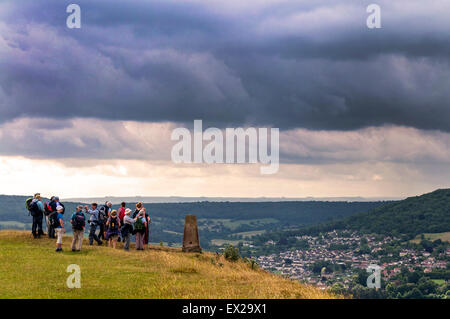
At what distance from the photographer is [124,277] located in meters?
25.9

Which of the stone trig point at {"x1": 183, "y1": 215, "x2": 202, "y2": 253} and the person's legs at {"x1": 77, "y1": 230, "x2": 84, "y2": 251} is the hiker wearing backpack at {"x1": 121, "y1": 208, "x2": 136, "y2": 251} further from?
the stone trig point at {"x1": 183, "y1": 215, "x2": 202, "y2": 253}

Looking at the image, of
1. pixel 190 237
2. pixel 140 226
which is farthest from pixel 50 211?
pixel 190 237

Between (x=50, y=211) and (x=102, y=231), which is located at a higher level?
(x=50, y=211)

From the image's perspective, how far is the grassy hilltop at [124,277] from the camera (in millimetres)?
22242

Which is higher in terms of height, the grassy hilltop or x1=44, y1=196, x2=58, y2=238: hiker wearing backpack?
x1=44, y1=196, x2=58, y2=238: hiker wearing backpack

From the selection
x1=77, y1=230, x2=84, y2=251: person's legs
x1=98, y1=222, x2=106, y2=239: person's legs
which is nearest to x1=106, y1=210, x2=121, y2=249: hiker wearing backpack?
x1=98, y1=222, x2=106, y2=239: person's legs

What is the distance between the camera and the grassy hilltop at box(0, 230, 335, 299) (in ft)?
73.0

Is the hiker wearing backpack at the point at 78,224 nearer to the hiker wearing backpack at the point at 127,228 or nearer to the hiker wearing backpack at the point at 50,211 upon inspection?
the hiker wearing backpack at the point at 50,211

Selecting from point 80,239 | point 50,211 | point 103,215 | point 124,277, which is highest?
point 50,211

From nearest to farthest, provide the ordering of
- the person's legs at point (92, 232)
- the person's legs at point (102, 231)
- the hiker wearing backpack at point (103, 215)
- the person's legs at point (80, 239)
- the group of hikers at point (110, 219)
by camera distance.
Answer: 1. the person's legs at point (80, 239)
2. the group of hikers at point (110, 219)
3. the person's legs at point (92, 232)
4. the hiker wearing backpack at point (103, 215)
5. the person's legs at point (102, 231)

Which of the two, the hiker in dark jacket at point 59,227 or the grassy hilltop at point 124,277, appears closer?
the grassy hilltop at point 124,277

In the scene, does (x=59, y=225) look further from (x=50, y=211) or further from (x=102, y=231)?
(x=102, y=231)

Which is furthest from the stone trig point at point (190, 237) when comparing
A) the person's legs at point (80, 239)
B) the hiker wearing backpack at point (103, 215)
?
the person's legs at point (80, 239)
